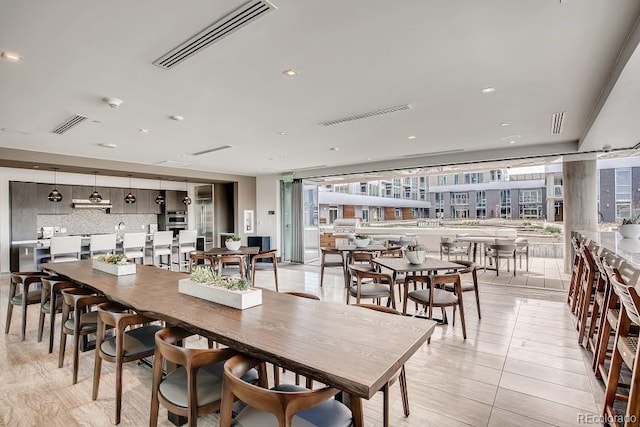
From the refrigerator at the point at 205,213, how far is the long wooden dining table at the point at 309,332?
8592 millimetres

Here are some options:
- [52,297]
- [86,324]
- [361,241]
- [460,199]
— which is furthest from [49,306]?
[460,199]

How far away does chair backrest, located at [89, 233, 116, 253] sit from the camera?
6730mm

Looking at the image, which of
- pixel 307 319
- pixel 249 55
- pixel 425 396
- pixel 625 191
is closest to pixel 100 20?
pixel 249 55

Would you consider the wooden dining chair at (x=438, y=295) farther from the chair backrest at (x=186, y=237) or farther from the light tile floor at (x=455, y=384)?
the chair backrest at (x=186, y=237)

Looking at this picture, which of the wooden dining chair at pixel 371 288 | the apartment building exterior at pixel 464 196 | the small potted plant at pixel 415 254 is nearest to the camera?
the wooden dining chair at pixel 371 288

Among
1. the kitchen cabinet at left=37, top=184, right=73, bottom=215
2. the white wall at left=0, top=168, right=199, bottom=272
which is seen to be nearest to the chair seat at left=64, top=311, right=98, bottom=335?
the white wall at left=0, top=168, right=199, bottom=272

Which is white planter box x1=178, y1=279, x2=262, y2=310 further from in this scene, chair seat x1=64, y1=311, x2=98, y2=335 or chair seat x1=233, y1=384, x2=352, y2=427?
chair seat x1=64, y1=311, x2=98, y2=335

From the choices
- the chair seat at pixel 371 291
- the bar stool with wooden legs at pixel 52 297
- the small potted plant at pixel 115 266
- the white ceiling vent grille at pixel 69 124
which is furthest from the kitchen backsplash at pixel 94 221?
the chair seat at pixel 371 291

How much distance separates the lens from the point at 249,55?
8.77 feet

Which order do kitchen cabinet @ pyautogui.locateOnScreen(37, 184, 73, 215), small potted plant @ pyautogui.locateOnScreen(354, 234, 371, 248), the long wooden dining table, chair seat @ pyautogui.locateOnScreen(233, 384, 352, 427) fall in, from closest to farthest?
1. the long wooden dining table
2. chair seat @ pyautogui.locateOnScreen(233, 384, 352, 427)
3. small potted plant @ pyautogui.locateOnScreen(354, 234, 371, 248)
4. kitchen cabinet @ pyautogui.locateOnScreen(37, 184, 73, 215)

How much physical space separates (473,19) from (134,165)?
26.1 ft

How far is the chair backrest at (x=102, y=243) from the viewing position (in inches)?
265

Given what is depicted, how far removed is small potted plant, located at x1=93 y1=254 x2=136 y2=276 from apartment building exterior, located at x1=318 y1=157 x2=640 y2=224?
7666 millimetres

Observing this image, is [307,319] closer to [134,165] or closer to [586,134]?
[586,134]
